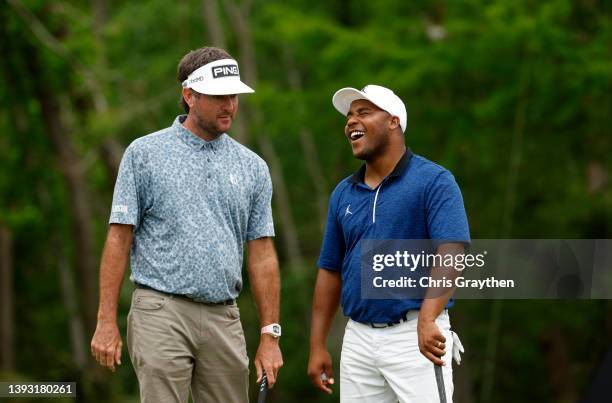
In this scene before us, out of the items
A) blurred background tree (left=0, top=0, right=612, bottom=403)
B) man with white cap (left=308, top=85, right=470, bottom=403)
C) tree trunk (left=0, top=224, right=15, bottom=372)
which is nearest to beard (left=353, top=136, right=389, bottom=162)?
man with white cap (left=308, top=85, right=470, bottom=403)

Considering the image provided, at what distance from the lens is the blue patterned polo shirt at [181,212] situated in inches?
213

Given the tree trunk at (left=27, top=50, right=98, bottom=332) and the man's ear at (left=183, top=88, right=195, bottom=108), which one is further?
the tree trunk at (left=27, top=50, right=98, bottom=332)

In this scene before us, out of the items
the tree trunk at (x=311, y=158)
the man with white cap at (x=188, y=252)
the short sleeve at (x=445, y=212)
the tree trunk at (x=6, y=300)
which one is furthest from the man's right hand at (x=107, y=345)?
the tree trunk at (x=6, y=300)

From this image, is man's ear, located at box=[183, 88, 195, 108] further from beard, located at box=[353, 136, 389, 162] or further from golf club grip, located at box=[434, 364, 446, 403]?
golf club grip, located at box=[434, 364, 446, 403]

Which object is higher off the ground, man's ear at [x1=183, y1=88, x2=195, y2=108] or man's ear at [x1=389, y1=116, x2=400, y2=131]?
man's ear at [x1=183, y1=88, x2=195, y2=108]

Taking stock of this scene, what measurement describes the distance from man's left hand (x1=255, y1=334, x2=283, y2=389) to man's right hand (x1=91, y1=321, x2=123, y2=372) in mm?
734

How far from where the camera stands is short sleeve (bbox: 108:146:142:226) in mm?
5387

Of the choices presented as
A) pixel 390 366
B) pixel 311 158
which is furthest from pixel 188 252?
pixel 311 158

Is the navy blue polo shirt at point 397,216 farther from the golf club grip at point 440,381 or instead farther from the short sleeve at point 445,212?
the golf club grip at point 440,381

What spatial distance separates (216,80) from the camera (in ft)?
18.3

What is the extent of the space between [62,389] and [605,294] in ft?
25.2

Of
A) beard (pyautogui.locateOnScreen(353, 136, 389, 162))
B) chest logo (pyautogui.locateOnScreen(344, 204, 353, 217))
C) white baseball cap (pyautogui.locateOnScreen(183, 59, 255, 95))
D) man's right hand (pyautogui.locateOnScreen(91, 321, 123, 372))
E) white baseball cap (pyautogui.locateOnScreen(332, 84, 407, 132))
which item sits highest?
white baseball cap (pyautogui.locateOnScreen(183, 59, 255, 95))

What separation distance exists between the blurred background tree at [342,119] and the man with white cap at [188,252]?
35.8 feet

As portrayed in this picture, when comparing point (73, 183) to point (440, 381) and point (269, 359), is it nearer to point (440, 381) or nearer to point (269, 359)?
point (269, 359)
